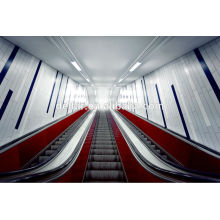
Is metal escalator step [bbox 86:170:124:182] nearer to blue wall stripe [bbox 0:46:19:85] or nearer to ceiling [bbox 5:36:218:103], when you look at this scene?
blue wall stripe [bbox 0:46:19:85]

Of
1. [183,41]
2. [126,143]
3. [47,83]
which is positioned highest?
[183,41]

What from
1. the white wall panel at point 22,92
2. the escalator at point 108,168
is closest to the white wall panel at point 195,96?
the escalator at point 108,168

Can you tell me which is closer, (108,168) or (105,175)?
(105,175)

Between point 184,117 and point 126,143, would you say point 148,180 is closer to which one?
point 126,143

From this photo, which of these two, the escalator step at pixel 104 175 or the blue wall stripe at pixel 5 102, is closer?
the escalator step at pixel 104 175

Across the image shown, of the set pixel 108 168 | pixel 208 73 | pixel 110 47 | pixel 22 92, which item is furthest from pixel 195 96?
pixel 22 92

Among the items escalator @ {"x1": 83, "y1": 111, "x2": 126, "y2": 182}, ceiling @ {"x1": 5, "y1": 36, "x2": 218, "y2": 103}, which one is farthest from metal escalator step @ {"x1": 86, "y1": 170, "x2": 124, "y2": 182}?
ceiling @ {"x1": 5, "y1": 36, "x2": 218, "y2": 103}

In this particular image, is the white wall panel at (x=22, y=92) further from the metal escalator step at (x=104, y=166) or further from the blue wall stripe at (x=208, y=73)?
the blue wall stripe at (x=208, y=73)

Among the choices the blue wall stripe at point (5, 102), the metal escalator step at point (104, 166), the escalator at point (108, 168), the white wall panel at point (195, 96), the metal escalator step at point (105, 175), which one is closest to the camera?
the escalator at point (108, 168)

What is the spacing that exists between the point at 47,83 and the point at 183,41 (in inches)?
259

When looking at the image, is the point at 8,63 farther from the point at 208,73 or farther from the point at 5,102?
the point at 208,73

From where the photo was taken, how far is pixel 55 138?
178 inches

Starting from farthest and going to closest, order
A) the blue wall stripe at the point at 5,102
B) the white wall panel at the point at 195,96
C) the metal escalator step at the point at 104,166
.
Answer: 1. the blue wall stripe at the point at 5,102
2. the white wall panel at the point at 195,96
3. the metal escalator step at the point at 104,166
